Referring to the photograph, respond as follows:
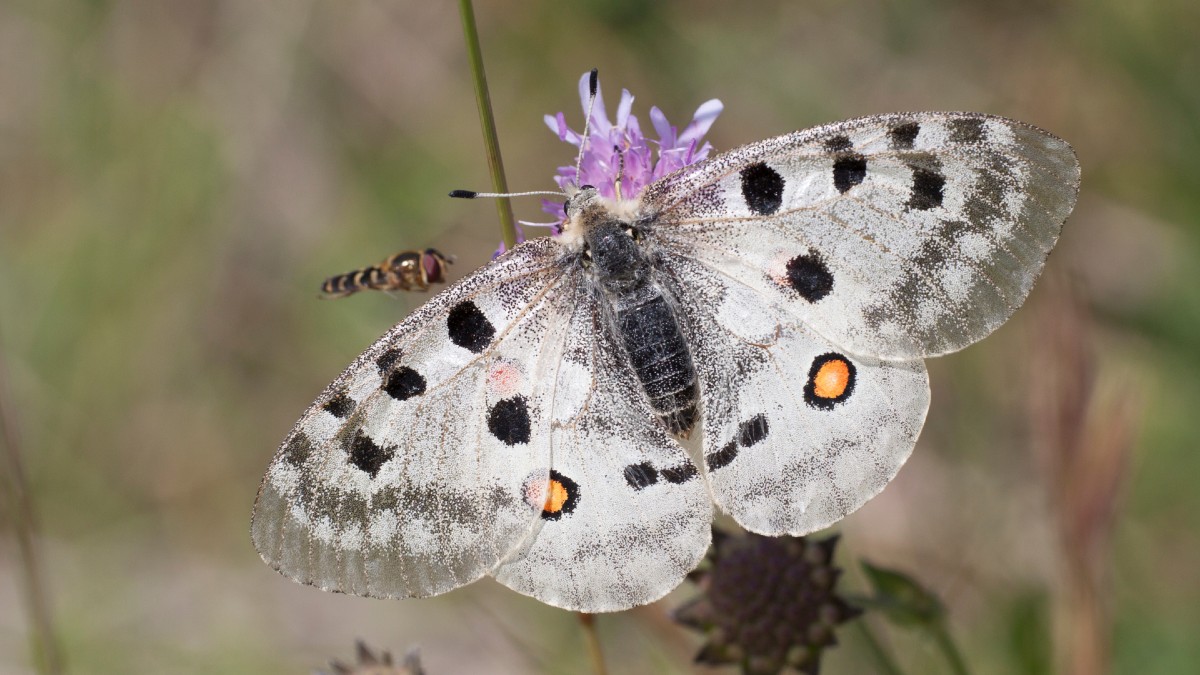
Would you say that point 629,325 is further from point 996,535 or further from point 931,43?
point 931,43

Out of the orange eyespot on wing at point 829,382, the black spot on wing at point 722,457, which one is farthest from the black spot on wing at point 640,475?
the orange eyespot on wing at point 829,382

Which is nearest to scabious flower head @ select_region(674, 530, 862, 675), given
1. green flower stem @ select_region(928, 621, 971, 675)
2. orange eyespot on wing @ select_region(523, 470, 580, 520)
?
green flower stem @ select_region(928, 621, 971, 675)

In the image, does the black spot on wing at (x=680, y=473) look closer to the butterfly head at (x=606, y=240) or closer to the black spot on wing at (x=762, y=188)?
the butterfly head at (x=606, y=240)

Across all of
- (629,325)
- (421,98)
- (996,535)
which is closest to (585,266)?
(629,325)

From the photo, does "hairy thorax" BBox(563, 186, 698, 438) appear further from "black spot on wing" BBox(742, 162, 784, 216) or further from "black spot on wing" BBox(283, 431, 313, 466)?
"black spot on wing" BBox(283, 431, 313, 466)

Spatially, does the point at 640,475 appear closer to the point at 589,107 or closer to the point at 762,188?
the point at 762,188

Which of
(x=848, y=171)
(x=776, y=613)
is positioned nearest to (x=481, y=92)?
(x=848, y=171)
